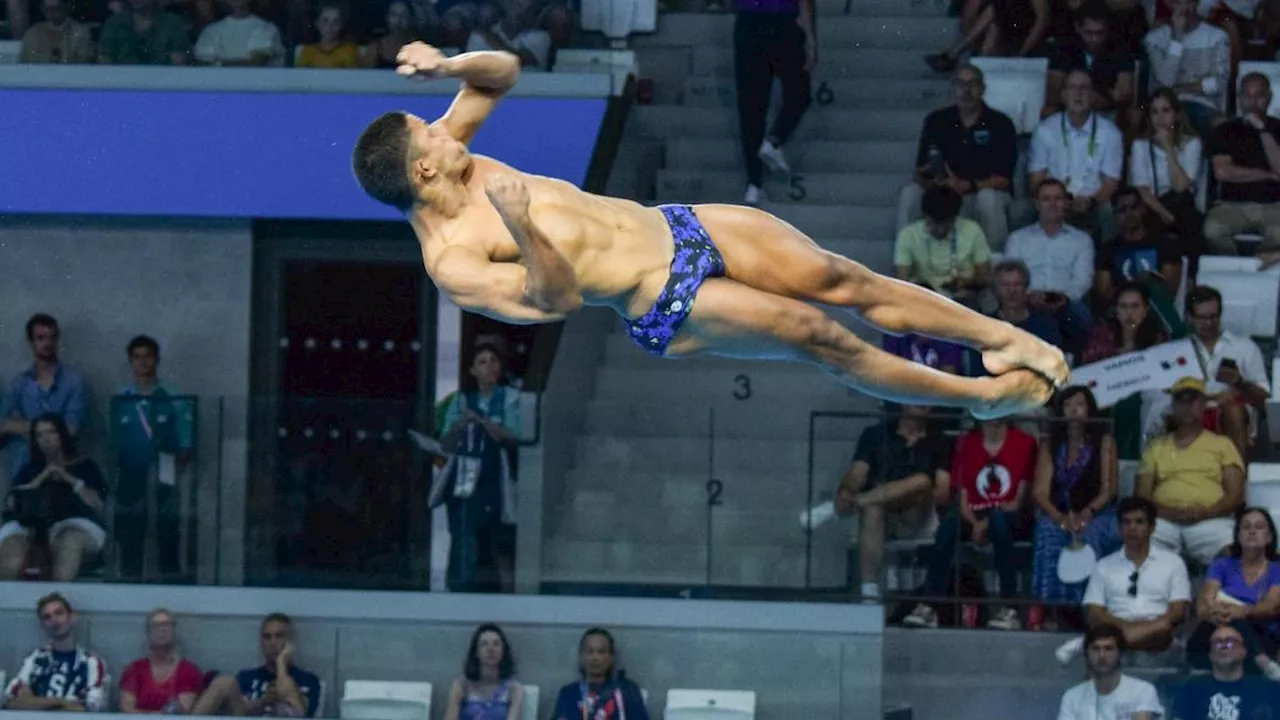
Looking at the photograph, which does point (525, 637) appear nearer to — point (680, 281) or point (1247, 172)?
point (680, 281)

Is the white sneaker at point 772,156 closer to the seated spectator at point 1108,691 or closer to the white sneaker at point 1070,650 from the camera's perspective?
the white sneaker at point 1070,650

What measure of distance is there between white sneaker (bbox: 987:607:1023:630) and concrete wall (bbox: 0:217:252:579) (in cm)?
460

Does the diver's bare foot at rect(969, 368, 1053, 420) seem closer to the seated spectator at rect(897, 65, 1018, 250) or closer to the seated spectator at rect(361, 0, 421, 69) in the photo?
the seated spectator at rect(897, 65, 1018, 250)

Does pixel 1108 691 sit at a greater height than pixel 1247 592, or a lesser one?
lesser

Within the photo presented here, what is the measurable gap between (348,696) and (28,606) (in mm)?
1705

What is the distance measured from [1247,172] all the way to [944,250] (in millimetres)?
1894

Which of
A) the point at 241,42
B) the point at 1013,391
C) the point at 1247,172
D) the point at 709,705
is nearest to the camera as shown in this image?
the point at 1013,391

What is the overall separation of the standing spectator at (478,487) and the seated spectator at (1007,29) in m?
3.86

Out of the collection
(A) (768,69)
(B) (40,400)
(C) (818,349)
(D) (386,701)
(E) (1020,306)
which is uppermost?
(A) (768,69)

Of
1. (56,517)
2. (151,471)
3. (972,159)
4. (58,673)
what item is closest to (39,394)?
(56,517)

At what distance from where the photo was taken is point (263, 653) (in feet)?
39.1

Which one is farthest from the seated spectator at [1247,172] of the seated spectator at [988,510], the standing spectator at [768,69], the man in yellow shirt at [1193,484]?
the standing spectator at [768,69]

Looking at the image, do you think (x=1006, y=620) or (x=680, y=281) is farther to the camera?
(x=1006, y=620)

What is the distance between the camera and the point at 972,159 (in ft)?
43.3
